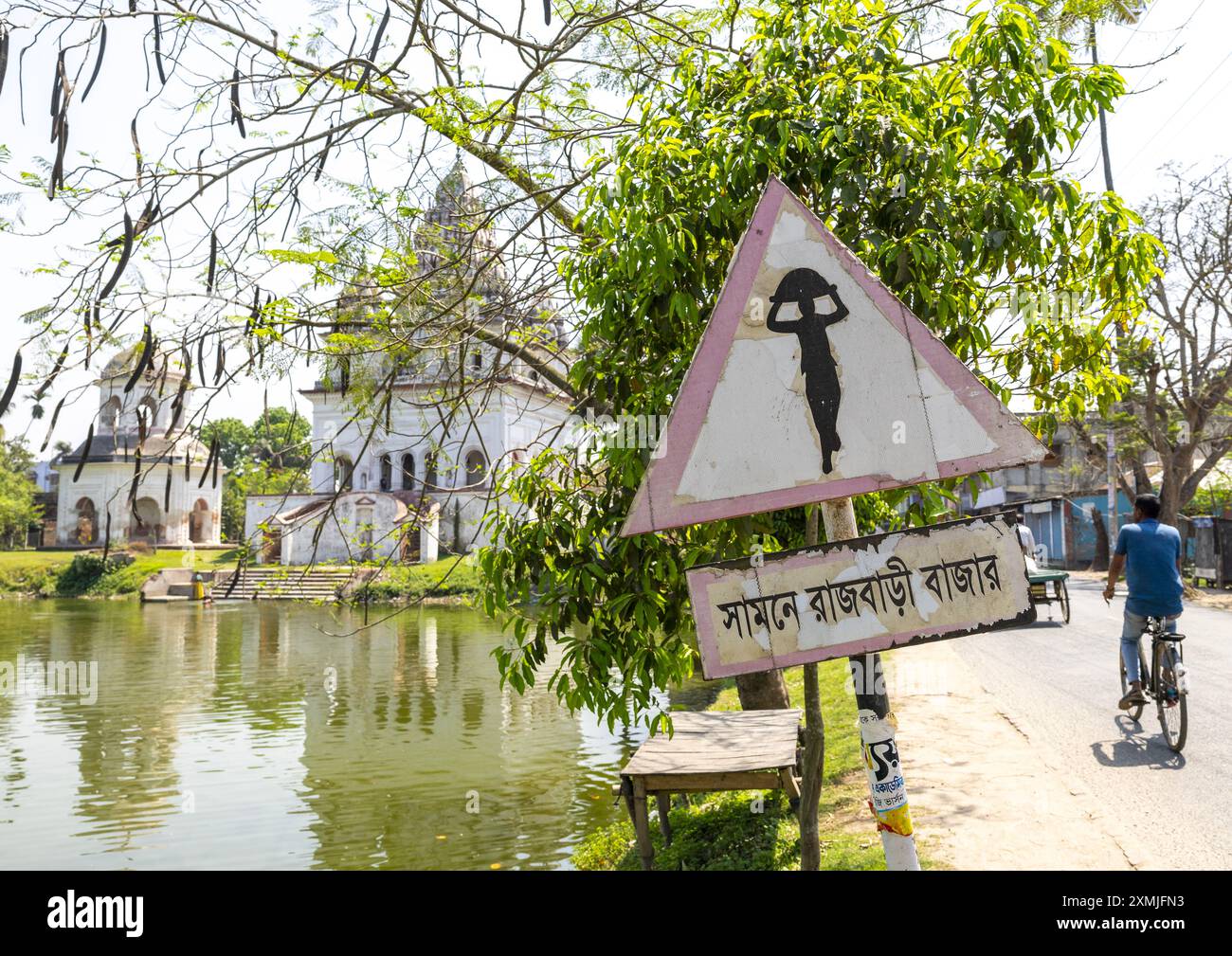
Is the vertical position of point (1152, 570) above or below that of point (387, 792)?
above

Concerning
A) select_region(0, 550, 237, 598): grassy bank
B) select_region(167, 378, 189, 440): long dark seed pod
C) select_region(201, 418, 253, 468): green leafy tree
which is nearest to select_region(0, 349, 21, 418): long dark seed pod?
select_region(167, 378, 189, 440): long dark seed pod

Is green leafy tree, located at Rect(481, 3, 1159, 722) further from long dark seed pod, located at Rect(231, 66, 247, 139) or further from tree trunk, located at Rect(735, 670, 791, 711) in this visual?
tree trunk, located at Rect(735, 670, 791, 711)

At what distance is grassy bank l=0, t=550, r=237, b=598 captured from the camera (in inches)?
1678

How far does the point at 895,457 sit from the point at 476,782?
926 centimetres

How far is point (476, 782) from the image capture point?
35.3 ft

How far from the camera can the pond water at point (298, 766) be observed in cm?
867

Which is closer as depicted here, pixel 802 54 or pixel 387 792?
pixel 802 54

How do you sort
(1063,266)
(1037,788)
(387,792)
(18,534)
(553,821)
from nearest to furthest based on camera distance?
(1063,266), (1037,788), (553,821), (387,792), (18,534)

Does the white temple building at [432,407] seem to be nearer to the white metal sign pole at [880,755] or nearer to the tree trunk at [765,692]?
the white metal sign pole at [880,755]

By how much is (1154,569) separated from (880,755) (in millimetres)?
6508

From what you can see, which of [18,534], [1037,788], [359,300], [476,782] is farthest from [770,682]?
[18,534]

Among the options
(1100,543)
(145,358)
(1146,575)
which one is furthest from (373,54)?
(1100,543)

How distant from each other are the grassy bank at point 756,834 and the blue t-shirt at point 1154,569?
101 inches
